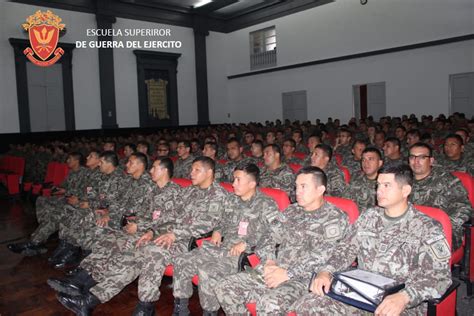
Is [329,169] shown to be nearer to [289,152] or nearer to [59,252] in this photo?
[289,152]

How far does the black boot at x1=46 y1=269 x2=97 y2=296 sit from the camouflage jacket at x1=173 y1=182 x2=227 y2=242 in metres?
0.76

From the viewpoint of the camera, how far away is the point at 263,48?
15.2m

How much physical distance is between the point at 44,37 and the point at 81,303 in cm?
1129

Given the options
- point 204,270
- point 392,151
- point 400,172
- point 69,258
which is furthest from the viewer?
point 392,151

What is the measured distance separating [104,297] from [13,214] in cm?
403

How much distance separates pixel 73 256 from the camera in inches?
151

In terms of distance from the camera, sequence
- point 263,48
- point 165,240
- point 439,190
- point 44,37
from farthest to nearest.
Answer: point 263,48 < point 44,37 < point 439,190 < point 165,240

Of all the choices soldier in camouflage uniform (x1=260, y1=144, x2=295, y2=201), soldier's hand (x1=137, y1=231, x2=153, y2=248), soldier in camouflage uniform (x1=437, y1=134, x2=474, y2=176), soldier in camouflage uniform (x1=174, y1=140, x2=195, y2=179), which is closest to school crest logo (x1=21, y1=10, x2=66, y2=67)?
soldier in camouflage uniform (x1=174, y1=140, x2=195, y2=179)

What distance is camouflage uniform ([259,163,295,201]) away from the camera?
4121 millimetres

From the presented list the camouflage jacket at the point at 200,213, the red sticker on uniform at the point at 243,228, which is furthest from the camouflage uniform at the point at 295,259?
the camouflage jacket at the point at 200,213

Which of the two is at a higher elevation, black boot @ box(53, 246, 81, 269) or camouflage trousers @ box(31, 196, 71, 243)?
camouflage trousers @ box(31, 196, 71, 243)

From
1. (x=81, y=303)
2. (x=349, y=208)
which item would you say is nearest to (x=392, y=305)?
(x=349, y=208)

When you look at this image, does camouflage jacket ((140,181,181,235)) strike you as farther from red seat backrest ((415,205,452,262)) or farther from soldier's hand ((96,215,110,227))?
red seat backrest ((415,205,452,262))

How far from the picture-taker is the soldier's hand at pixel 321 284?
1.91 m
